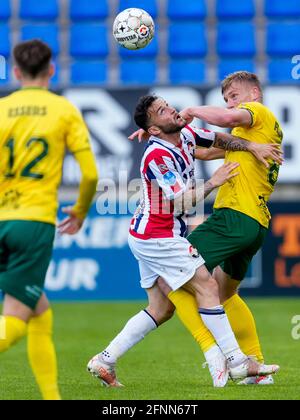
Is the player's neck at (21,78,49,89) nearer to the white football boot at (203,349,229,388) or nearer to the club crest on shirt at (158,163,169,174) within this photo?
the club crest on shirt at (158,163,169,174)

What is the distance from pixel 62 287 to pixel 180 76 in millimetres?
4650

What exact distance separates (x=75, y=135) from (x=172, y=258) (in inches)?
66.7

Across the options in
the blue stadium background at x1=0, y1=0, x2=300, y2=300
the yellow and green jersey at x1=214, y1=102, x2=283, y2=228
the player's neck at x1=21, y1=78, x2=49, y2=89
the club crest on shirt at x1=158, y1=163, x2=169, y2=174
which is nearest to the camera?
the player's neck at x1=21, y1=78, x2=49, y2=89

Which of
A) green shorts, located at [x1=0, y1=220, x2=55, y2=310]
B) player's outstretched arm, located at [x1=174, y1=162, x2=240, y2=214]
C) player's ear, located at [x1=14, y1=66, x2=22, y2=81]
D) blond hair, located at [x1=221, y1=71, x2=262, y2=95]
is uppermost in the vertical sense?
blond hair, located at [x1=221, y1=71, x2=262, y2=95]

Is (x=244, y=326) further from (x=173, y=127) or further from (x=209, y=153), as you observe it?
(x=173, y=127)

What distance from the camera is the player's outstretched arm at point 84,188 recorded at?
18.2 ft

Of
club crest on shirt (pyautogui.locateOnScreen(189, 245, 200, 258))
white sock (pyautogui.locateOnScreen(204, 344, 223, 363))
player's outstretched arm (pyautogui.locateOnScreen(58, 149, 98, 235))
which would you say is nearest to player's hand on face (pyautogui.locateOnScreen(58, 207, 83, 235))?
player's outstretched arm (pyautogui.locateOnScreen(58, 149, 98, 235))

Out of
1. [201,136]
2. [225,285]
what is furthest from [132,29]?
[225,285]

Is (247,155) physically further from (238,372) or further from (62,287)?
(62,287)

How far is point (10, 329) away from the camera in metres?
5.46

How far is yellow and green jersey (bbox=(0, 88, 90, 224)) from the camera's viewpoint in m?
5.59

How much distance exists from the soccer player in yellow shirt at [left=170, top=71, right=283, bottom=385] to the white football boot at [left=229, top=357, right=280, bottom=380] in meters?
0.15
